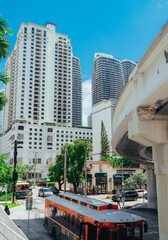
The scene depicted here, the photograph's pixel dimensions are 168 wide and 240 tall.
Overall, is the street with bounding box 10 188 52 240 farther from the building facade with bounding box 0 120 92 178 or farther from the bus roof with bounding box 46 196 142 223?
the building facade with bounding box 0 120 92 178

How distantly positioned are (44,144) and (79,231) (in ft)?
402

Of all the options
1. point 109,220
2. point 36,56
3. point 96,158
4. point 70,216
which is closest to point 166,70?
point 109,220

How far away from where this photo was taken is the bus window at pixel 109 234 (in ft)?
32.1

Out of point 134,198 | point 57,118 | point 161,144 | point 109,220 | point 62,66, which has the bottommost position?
point 134,198

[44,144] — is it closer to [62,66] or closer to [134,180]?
[62,66]

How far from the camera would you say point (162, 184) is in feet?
37.3

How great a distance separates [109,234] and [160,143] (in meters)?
4.57

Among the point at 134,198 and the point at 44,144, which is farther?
the point at 44,144

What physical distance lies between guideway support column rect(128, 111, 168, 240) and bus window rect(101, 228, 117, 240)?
8.20 ft

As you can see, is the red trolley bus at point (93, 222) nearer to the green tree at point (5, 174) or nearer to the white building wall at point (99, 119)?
the green tree at point (5, 174)

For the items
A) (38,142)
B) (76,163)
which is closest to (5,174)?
(76,163)

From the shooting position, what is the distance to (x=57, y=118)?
146m

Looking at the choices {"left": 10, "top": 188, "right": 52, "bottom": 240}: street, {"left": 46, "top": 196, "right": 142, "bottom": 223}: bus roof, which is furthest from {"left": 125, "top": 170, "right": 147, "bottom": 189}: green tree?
{"left": 46, "top": 196, "right": 142, "bottom": 223}: bus roof

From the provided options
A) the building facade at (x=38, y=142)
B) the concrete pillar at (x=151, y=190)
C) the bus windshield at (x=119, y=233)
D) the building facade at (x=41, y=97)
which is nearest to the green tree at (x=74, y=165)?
the concrete pillar at (x=151, y=190)
